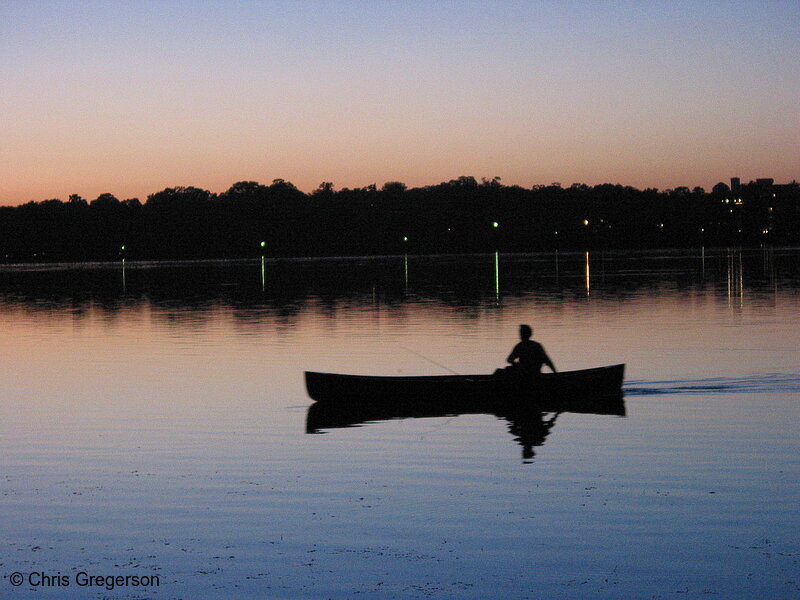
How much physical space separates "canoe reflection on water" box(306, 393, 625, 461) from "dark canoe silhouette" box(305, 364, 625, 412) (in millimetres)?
30

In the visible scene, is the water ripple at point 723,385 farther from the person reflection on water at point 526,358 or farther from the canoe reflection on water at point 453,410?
the person reflection on water at point 526,358

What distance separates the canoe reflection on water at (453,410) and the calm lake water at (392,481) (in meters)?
0.56

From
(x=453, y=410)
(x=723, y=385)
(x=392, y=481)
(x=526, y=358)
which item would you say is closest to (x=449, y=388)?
(x=453, y=410)

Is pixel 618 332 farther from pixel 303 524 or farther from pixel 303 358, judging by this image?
pixel 303 524

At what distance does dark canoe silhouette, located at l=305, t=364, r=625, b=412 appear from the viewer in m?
27.0

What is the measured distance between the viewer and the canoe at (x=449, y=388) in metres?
27.0

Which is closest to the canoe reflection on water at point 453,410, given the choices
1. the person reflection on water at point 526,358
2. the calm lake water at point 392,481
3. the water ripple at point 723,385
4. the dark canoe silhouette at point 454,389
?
the dark canoe silhouette at point 454,389

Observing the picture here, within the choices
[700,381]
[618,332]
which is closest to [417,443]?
[700,381]

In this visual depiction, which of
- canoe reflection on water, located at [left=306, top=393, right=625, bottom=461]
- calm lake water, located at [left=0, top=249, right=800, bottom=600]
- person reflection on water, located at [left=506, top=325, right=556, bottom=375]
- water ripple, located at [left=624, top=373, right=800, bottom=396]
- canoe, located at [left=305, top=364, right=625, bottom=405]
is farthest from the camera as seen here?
water ripple, located at [left=624, top=373, right=800, bottom=396]

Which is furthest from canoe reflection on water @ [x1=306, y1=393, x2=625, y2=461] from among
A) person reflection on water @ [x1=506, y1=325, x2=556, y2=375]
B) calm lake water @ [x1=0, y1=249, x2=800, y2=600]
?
person reflection on water @ [x1=506, y1=325, x2=556, y2=375]

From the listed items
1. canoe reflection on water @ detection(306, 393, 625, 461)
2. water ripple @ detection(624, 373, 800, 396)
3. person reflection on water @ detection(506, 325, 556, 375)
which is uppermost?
person reflection on water @ detection(506, 325, 556, 375)

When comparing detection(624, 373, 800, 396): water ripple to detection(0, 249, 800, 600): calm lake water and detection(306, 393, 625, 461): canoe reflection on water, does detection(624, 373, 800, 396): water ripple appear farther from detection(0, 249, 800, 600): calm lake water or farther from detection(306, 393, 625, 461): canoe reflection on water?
detection(306, 393, 625, 461): canoe reflection on water

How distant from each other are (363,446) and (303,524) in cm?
704

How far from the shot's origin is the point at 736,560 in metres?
13.6
